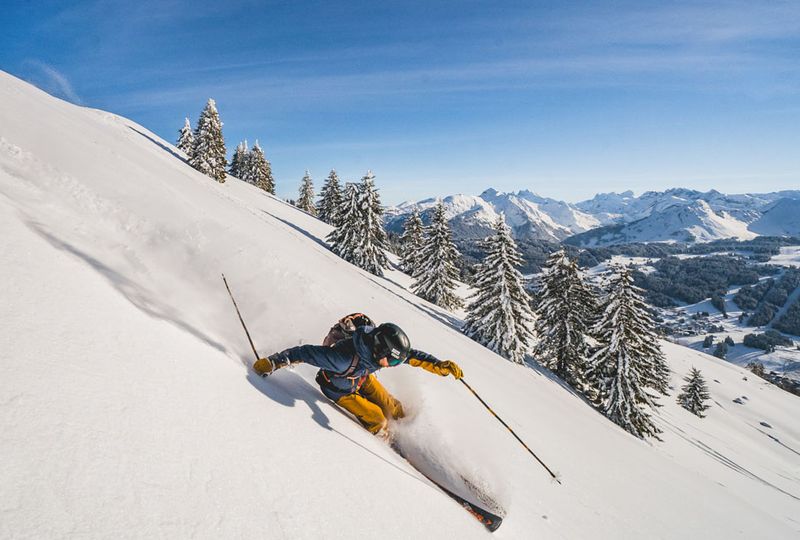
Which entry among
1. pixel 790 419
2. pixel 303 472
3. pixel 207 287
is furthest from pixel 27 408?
pixel 790 419

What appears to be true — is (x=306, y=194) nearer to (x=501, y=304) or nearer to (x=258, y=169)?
(x=258, y=169)

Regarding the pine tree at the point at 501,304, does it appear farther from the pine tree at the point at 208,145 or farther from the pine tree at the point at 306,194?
the pine tree at the point at 306,194

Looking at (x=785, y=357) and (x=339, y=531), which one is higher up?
(x=785, y=357)

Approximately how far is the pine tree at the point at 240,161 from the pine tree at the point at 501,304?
59.5 meters

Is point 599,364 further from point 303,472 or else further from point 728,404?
point 728,404

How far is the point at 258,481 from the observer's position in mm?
3016

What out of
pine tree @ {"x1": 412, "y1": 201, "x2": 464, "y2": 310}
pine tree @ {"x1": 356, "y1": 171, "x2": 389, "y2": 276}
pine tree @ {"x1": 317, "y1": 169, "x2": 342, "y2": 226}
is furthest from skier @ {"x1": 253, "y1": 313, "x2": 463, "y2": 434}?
pine tree @ {"x1": 317, "y1": 169, "x2": 342, "y2": 226}

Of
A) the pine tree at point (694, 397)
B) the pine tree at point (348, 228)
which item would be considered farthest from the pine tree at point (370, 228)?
the pine tree at point (694, 397)

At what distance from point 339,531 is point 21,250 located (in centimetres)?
446

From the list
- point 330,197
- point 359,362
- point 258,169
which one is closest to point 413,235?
point 330,197

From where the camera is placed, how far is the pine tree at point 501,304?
27.5 m

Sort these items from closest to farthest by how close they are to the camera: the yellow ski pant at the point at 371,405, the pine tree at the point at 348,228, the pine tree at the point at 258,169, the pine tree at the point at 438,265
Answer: the yellow ski pant at the point at 371,405 < the pine tree at the point at 348,228 < the pine tree at the point at 438,265 < the pine tree at the point at 258,169

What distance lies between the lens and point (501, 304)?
28.2 metres

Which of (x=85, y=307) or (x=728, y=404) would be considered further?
(x=728, y=404)
